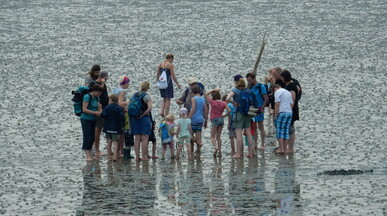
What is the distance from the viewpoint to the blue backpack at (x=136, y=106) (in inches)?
786

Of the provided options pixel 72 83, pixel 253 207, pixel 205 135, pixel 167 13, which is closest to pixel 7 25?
pixel 167 13

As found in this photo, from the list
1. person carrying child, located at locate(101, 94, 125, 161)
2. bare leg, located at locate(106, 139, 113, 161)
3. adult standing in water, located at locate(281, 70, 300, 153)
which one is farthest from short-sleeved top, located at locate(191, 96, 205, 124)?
bare leg, located at locate(106, 139, 113, 161)

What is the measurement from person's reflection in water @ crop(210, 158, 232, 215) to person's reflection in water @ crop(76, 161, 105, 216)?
1659 mm

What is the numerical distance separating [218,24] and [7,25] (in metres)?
8.95

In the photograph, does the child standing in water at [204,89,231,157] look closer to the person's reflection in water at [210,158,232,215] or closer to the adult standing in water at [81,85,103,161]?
the person's reflection in water at [210,158,232,215]

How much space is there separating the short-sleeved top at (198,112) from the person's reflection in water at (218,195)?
4.52 feet

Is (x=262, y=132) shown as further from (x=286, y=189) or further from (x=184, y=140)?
(x=286, y=189)

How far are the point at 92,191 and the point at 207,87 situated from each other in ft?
42.4

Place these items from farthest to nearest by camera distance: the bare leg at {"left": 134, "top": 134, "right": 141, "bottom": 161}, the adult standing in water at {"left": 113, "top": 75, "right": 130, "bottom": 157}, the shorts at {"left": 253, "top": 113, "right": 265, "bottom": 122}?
1. the shorts at {"left": 253, "top": 113, "right": 265, "bottom": 122}
2. the adult standing in water at {"left": 113, "top": 75, "right": 130, "bottom": 157}
3. the bare leg at {"left": 134, "top": 134, "right": 141, "bottom": 161}

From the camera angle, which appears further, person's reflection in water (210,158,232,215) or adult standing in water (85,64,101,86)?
adult standing in water (85,64,101,86)

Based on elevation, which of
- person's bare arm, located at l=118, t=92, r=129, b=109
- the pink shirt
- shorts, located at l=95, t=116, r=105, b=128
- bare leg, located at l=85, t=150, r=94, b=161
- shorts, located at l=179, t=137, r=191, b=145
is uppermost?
person's bare arm, located at l=118, t=92, r=129, b=109

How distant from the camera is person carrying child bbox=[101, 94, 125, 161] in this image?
786 inches

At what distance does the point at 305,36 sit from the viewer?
41.6m

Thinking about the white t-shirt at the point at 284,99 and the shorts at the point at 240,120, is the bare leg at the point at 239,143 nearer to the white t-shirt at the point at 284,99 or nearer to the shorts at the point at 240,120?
the shorts at the point at 240,120
